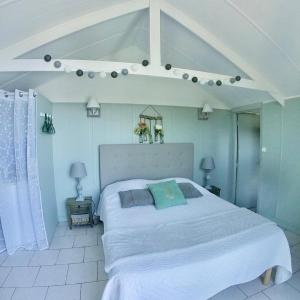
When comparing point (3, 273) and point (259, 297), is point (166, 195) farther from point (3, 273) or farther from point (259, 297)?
point (3, 273)

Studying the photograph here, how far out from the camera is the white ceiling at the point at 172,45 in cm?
184

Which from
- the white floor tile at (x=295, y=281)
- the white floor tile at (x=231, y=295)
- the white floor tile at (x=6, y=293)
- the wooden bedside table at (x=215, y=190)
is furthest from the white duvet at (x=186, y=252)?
the wooden bedside table at (x=215, y=190)

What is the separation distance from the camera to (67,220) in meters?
3.36

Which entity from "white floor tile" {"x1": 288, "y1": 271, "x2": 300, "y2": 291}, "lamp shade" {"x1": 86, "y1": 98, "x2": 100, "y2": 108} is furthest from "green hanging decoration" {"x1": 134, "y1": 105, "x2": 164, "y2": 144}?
"white floor tile" {"x1": 288, "y1": 271, "x2": 300, "y2": 291}

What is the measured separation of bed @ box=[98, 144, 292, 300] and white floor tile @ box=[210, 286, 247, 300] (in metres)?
0.23

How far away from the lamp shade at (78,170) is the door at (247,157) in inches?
118

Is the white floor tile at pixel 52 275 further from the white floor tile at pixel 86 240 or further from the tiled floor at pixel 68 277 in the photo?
the white floor tile at pixel 86 240

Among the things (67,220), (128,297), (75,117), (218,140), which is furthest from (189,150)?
(128,297)

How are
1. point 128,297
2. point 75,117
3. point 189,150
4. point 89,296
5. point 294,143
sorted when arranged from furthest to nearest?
1. point 189,150
2. point 75,117
3. point 294,143
4. point 89,296
5. point 128,297

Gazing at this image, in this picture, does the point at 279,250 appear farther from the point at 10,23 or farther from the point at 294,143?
the point at 10,23

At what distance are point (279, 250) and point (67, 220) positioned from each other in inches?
117

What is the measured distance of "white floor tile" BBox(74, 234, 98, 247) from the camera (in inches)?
107

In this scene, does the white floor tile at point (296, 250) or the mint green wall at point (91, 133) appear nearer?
the white floor tile at point (296, 250)

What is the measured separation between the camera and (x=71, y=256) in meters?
2.47
